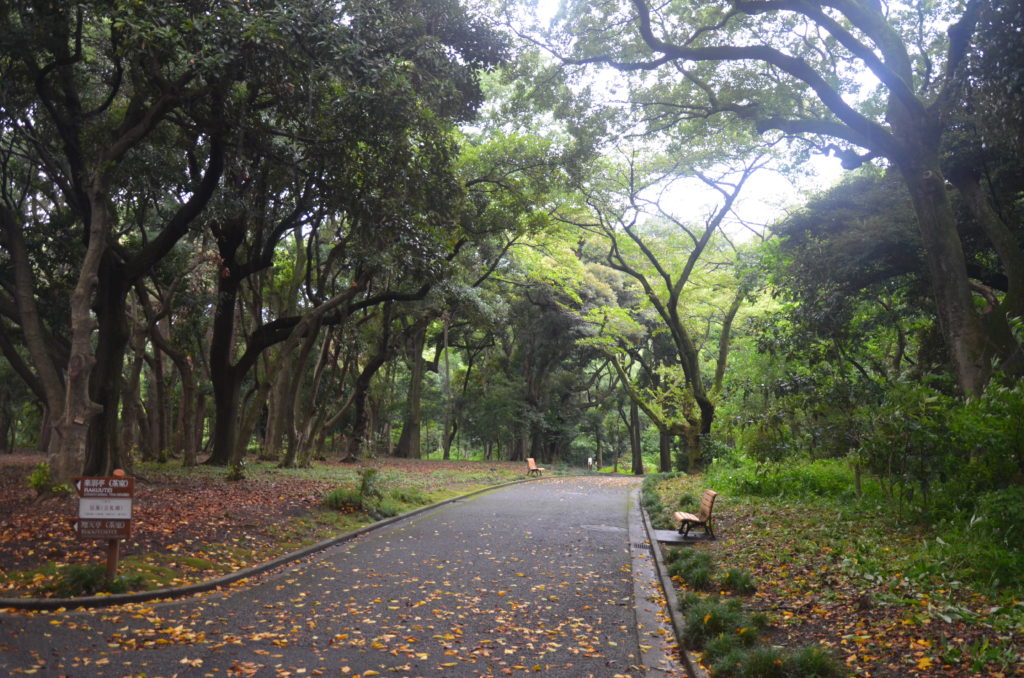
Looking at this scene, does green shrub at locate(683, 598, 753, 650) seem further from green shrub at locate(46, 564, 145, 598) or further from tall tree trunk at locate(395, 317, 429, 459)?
tall tree trunk at locate(395, 317, 429, 459)

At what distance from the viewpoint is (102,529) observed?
658cm

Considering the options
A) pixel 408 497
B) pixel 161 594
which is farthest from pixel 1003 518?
pixel 408 497

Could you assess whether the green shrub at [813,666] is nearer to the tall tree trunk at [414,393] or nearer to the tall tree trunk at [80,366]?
the tall tree trunk at [80,366]

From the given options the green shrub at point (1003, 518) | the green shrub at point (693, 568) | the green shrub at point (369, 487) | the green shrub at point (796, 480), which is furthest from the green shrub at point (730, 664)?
the green shrub at point (369, 487)

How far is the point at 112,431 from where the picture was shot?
492 inches

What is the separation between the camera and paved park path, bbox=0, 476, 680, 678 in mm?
4973

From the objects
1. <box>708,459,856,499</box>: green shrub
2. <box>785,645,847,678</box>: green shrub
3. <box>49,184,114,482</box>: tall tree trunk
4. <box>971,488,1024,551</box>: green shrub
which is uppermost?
<box>49,184,114,482</box>: tall tree trunk

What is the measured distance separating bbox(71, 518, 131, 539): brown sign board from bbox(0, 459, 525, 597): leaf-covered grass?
0.43 m

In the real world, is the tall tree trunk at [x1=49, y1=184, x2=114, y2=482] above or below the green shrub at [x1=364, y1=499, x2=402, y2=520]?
above

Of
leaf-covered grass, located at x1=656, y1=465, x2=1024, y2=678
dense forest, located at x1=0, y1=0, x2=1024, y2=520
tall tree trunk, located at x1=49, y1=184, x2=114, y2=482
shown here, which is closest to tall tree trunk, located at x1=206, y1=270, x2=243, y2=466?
dense forest, located at x1=0, y1=0, x2=1024, y2=520

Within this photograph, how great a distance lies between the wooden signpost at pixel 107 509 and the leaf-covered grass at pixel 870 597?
223 inches

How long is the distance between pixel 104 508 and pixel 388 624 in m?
3.10

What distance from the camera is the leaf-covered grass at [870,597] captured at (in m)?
4.48

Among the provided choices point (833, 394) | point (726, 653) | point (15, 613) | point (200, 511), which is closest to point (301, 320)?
point (200, 511)
